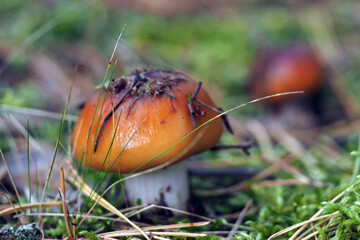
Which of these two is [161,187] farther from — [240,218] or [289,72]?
[289,72]

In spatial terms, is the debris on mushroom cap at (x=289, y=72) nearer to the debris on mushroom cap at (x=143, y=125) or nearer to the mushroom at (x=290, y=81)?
the mushroom at (x=290, y=81)

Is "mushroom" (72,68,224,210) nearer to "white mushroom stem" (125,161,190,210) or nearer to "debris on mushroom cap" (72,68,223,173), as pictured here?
"debris on mushroom cap" (72,68,223,173)

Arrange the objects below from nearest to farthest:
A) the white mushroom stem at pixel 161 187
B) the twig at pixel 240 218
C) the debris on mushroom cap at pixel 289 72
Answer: the twig at pixel 240 218 < the white mushroom stem at pixel 161 187 < the debris on mushroom cap at pixel 289 72

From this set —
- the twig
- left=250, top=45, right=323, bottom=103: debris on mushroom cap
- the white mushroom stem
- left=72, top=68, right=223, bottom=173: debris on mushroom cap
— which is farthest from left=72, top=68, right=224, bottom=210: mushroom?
left=250, top=45, right=323, bottom=103: debris on mushroom cap

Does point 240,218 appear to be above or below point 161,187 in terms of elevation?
below

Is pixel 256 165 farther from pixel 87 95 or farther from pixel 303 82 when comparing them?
pixel 87 95

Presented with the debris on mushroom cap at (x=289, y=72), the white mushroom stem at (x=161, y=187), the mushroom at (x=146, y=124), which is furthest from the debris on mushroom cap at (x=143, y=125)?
the debris on mushroom cap at (x=289, y=72)

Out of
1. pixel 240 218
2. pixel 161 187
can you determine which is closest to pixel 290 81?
pixel 240 218

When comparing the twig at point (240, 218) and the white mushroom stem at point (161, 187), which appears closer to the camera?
the twig at point (240, 218)
